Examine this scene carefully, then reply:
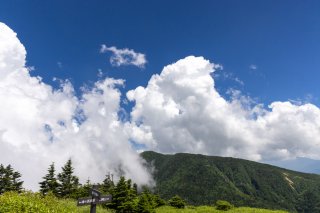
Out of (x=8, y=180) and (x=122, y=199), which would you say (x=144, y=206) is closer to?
(x=122, y=199)

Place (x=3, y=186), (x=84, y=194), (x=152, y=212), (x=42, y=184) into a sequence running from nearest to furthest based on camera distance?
(x=152, y=212)
(x=84, y=194)
(x=42, y=184)
(x=3, y=186)

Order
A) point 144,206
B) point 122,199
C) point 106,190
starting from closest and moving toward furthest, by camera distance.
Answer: point 144,206 < point 122,199 < point 106,190

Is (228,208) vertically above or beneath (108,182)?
beneath

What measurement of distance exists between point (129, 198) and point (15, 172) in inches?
1865

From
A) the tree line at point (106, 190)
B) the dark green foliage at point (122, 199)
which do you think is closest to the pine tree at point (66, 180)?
the tree line at point (106, 190)

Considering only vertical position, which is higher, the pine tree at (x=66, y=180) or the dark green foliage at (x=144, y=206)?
the pine tree at (x=66, y=180)

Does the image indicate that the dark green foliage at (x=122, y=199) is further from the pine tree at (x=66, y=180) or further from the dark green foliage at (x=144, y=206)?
the pine tree at (x=66, y=180)

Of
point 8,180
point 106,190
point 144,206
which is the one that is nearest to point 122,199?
Answer: point 144,206

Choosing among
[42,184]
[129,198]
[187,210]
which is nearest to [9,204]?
[129,198]

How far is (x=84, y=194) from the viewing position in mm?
51812

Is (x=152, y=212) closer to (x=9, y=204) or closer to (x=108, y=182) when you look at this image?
(x=9, y=204)

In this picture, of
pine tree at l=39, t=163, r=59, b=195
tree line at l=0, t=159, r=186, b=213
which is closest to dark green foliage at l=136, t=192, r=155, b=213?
tree line at l=0, t=159, r=186, b=213

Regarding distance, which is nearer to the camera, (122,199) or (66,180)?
(122,199)

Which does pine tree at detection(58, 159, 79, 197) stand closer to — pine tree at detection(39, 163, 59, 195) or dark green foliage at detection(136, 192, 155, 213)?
pine tree at detection(39, 163, 59, 195)
